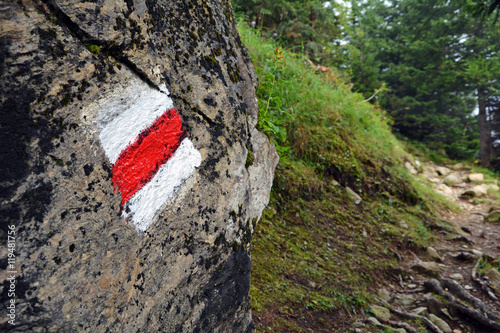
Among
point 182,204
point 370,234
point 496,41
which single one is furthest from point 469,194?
point 182,204

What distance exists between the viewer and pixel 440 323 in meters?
3.51

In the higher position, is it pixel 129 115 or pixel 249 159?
pixel 129 115

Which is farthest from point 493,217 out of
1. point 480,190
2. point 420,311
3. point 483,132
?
point 483,132

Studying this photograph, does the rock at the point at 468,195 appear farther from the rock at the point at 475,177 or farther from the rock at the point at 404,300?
the rock at the point at 404,300

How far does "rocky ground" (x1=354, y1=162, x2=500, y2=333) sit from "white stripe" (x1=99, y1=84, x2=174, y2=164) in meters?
2.88

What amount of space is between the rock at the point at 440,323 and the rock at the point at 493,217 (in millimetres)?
5612

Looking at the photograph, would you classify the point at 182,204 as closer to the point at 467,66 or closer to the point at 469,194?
the point at 469,194

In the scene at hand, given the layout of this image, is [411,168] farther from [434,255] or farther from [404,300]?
[404,300]

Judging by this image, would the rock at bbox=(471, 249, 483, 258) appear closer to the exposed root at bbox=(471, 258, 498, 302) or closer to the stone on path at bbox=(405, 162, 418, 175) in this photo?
the exposed root at bbox=(471, 258, 498, 302)

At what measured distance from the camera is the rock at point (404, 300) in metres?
3.84

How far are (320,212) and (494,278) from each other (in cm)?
282

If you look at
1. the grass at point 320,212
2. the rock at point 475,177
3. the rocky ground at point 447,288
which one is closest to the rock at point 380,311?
the rocky ground at point 447,288

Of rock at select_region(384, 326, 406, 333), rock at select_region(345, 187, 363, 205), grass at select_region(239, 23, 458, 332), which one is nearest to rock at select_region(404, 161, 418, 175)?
grass at select_region(239, 23, 458, 332)

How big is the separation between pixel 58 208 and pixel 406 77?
61.1ft
